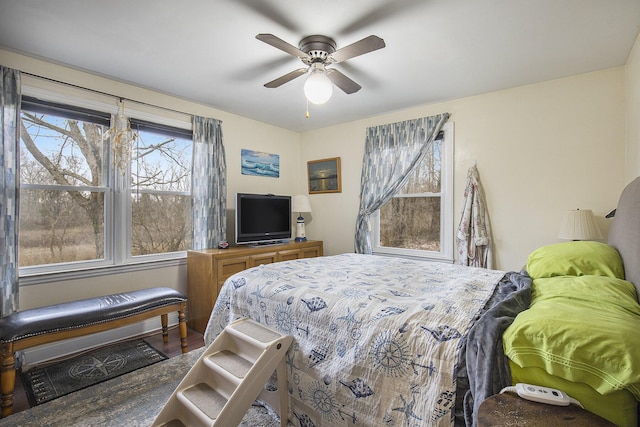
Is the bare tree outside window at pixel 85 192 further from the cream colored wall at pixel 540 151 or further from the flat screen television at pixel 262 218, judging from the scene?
the cream colored wall at pixel 540 151

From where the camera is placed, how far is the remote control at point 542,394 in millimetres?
843

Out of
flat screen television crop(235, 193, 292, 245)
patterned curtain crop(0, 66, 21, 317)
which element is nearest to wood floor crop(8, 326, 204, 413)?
patterned curtain crop(0, 66, 21, 317)

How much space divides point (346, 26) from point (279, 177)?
111 inches

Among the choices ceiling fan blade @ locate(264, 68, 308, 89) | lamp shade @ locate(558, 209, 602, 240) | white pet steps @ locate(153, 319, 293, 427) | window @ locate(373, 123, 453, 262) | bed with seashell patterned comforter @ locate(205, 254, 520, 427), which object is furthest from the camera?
window @ locate(373, 123, 453, 262)

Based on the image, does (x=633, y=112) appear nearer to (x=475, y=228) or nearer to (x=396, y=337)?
(x=475, y=228)

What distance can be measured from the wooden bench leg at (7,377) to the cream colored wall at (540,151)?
3.98m

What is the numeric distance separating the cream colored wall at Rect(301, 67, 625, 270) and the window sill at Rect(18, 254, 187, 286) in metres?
3.36

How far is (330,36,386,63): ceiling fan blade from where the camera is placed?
71.5 inches

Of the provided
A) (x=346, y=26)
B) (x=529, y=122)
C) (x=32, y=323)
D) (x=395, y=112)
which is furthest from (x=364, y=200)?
(x=32, y=323)

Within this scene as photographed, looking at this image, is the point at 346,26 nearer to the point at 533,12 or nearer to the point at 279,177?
the point at 533,12

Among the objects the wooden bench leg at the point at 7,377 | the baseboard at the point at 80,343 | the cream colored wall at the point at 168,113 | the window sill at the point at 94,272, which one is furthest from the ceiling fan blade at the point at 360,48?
the baseboard at the point at 80,343

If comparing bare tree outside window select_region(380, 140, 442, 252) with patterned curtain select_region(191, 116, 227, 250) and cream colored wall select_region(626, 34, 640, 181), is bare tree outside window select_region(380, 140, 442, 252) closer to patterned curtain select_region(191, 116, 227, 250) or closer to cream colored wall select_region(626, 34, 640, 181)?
cream colored wall select_region(626, 34, 640, 181)

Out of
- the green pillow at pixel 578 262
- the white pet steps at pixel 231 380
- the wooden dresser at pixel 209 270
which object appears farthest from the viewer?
the wooden dresser at pixel 209 270

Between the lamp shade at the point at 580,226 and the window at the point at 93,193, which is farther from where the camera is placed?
the window at the point at 93,193
